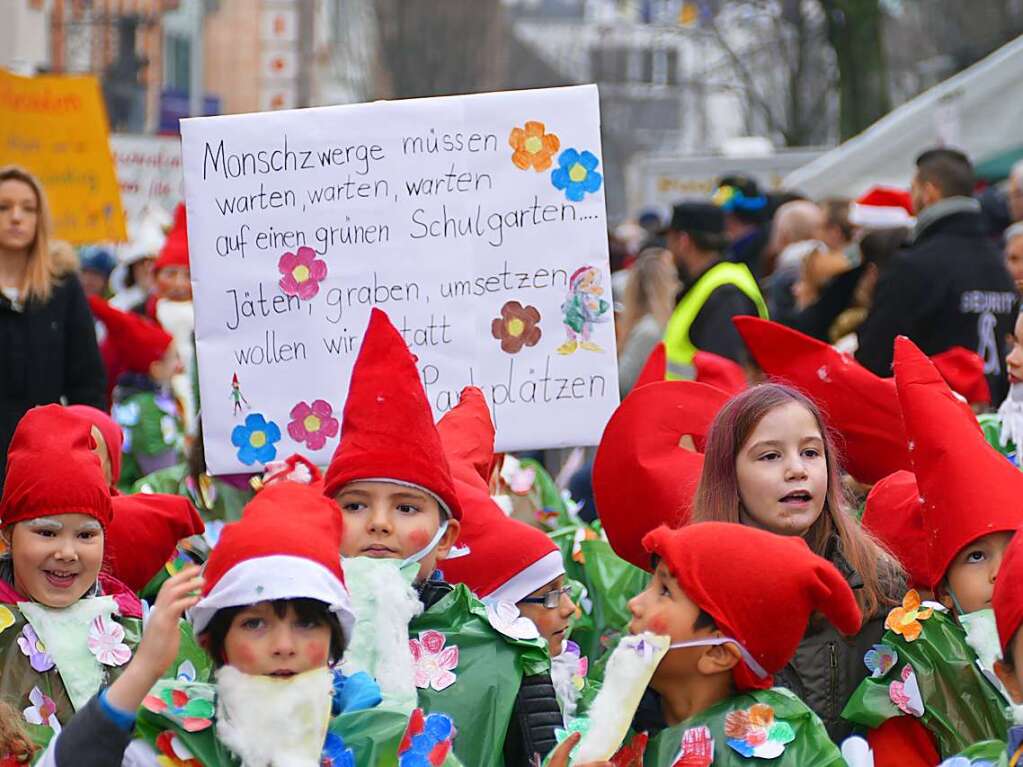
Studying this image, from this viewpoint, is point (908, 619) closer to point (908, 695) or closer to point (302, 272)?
point (908, 695)

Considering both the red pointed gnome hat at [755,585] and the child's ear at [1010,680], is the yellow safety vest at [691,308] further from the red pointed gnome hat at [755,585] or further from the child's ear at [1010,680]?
the child's ear at [1010,680]

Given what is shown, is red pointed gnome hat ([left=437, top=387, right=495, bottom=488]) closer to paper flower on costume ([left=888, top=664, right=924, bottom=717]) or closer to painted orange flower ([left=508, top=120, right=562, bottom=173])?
painted orange flower ([left=508, top=120, right=562, bottom=173])

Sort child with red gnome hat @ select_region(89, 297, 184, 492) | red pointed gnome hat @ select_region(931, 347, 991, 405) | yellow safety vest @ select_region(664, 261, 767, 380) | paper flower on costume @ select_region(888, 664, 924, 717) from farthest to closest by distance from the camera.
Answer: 1. child with red gnome hat @ select_region(89, 297, 184, 492)
2. yellow safety vest @ select_region(664, 261, 767, 380)
3. red pointed gnome hat @ select_region(931, 347, 991, 405)
4. paper flower on costume @ select_region(888, 664, 924, 717)

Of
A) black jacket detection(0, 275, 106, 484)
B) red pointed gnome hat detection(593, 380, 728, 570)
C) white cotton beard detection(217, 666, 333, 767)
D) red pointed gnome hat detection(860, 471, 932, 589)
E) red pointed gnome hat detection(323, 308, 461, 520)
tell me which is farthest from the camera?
black jacket detection(0, 275, 106, 484)

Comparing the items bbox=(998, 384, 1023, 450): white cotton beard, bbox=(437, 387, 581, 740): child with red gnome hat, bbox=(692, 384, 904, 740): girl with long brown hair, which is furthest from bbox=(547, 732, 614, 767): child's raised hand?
bbox=(998, 384, 1023, 450): white cotton beard

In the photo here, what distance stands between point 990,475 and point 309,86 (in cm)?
3831

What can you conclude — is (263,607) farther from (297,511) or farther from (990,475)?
(990,475)

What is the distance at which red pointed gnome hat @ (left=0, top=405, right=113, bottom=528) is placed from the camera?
4727mm

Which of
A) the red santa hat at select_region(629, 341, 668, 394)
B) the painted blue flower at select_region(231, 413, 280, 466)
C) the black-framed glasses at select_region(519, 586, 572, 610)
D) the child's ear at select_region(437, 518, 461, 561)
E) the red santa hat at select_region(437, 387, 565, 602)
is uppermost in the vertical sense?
the red santa hat at select_region(629, 341, 668, 394)

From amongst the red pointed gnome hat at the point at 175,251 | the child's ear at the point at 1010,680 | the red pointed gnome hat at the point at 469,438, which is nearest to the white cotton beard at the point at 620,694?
the child's ear at the point at 1010,680

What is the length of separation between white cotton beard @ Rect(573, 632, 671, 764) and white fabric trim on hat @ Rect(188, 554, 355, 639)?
561 millimetres

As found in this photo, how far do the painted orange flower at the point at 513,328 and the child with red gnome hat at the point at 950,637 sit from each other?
200 cm

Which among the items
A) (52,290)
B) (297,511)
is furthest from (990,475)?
(52,290)

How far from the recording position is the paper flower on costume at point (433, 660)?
14.7 ft
